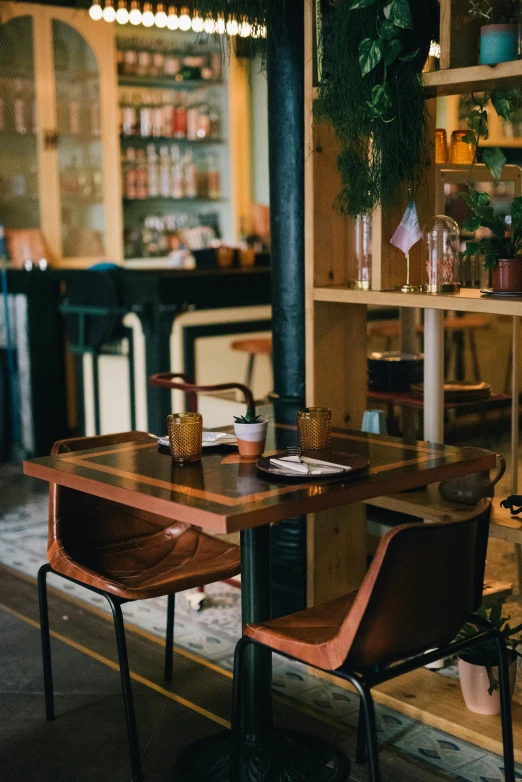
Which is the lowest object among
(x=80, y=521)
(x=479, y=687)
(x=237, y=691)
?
(x=479, y=687)

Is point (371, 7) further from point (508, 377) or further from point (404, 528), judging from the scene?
point (508, 377)

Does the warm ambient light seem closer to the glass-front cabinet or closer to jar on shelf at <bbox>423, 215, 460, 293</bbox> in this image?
the glass-front cabinet

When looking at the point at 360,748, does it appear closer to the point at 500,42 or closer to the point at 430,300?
the point at 430,300

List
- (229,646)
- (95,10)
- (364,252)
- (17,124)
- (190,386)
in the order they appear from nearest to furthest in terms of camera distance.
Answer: (364,252) < (229,646) < (190,386) < (95,10) < (17,124)

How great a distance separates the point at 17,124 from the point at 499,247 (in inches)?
190

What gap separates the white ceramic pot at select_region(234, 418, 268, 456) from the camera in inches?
97.5

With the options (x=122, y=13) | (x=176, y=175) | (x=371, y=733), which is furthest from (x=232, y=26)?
(x=176, y=175)

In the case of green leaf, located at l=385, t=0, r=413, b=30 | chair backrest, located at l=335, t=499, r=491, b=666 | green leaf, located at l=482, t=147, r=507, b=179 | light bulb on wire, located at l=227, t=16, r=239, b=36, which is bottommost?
chair backrest, located at l=335, t=499, r=491, b=666

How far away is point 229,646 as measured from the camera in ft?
11.1

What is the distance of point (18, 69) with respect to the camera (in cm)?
674

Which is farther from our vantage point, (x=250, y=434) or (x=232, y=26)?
(x=232, y=26)

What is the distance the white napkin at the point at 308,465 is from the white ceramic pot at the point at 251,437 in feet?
0.36

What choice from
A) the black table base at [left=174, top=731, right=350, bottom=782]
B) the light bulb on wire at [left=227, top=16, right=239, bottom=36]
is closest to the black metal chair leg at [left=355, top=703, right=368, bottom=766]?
the black table base at [left=174, top=731, right=350, bottom=782]

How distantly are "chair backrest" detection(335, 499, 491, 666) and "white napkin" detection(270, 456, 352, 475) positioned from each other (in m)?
0.32
